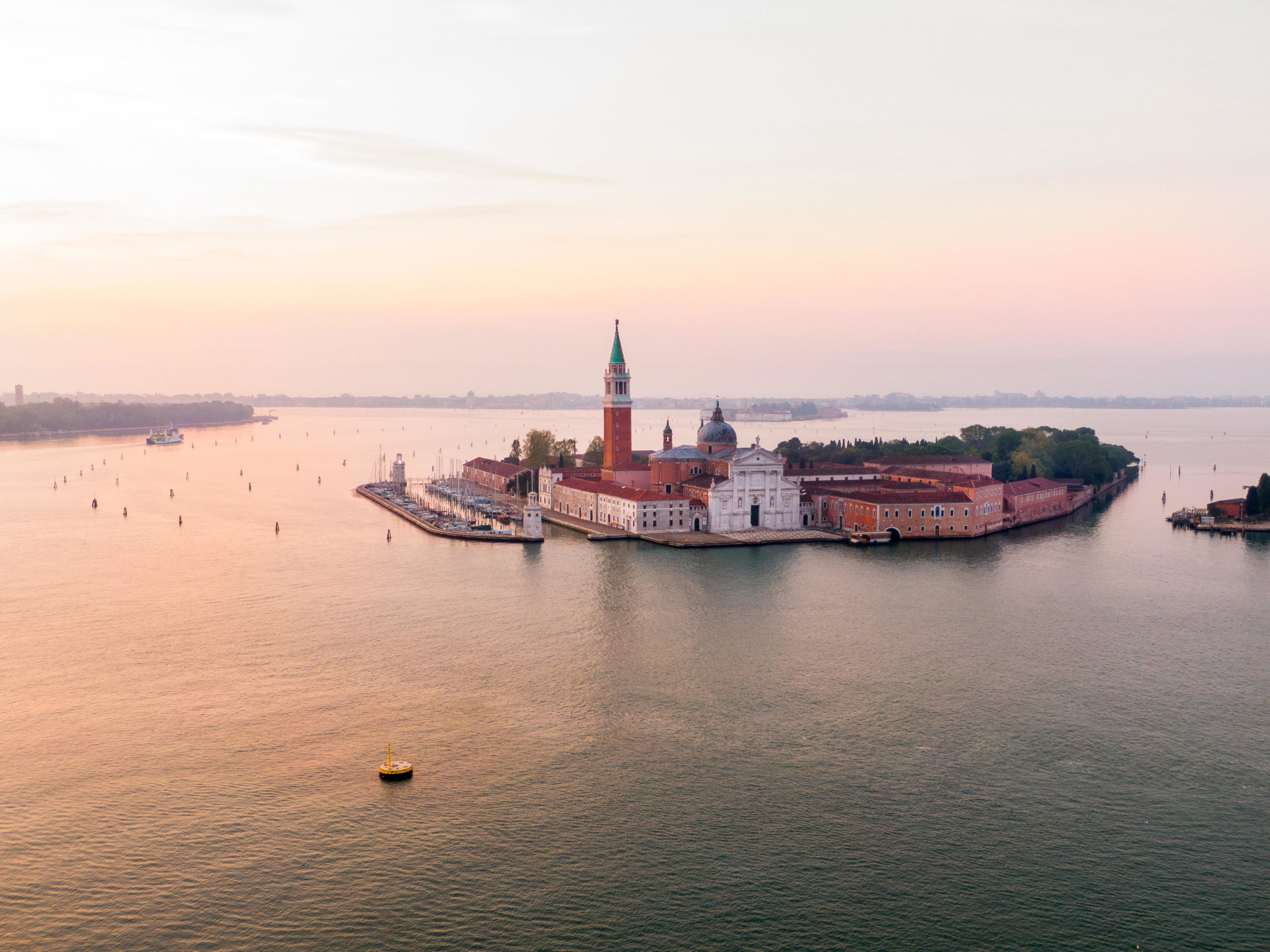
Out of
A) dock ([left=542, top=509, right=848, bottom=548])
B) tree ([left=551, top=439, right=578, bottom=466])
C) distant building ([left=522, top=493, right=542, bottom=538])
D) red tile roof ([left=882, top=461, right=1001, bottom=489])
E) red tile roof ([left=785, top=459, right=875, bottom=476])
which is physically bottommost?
dock ([left=542, top=509, right=848, bottom=548])

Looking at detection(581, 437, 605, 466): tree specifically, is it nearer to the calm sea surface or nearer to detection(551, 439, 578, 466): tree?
detection(551, 439, 578, 466): tree

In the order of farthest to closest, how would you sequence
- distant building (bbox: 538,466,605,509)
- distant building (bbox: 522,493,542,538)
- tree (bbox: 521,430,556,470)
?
tree (bbox: 521,430,556,470) → distant building (bbox: 538,466,605,509) → distant building (bbox: 522,493,542,538)

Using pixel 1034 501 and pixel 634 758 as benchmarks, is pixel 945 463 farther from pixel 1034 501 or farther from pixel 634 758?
pixel 634 758

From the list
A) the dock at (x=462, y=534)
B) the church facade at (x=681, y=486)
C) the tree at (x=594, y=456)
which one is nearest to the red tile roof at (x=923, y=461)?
the church facade at (x=681, y=486)

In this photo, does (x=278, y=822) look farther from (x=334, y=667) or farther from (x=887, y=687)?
(x=887, y=687)

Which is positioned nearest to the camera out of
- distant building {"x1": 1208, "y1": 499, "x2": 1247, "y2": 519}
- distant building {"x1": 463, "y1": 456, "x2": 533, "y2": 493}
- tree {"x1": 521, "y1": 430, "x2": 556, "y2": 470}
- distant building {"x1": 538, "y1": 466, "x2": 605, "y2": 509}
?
distant building {"x1": 1208, "y1": 499, "x2": 1247, "y2": 519}

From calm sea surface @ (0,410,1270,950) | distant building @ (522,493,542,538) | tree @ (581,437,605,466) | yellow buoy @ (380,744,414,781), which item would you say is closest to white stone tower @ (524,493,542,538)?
distant building @ (522,493,542,538)

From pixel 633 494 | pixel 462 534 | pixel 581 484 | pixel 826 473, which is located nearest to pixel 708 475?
pixel 633 494
